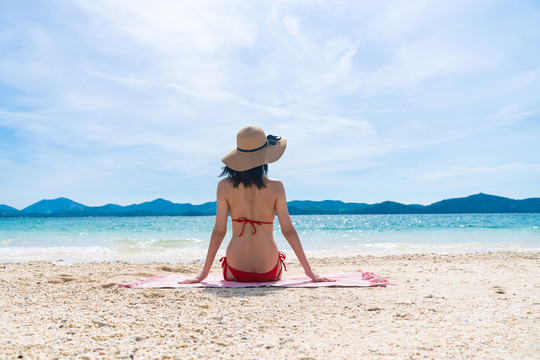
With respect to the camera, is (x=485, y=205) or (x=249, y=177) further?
(x=485, y=205)

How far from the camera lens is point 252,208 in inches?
173

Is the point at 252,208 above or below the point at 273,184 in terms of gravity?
below

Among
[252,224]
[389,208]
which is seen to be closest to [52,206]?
[389,208]

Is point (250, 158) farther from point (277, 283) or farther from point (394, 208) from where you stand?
point (394, 208)

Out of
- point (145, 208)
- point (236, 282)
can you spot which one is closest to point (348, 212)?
point (145, 208)

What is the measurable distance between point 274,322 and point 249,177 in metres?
1.73

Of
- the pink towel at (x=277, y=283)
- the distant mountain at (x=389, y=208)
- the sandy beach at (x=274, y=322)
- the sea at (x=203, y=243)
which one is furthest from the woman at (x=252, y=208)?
the distant mountain at (x=389, y=208)

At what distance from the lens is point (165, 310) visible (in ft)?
10.9

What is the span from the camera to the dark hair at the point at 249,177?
4.23m

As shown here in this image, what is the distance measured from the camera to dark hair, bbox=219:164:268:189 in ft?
13.9

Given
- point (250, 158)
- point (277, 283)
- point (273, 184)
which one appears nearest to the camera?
point (250, 158)

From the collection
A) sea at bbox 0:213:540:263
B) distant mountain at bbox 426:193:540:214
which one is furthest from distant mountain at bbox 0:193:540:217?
sea at bbox 0:213:540:263

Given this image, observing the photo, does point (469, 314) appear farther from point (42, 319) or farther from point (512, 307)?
point (42, 319)

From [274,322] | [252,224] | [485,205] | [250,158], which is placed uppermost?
[485,205]
